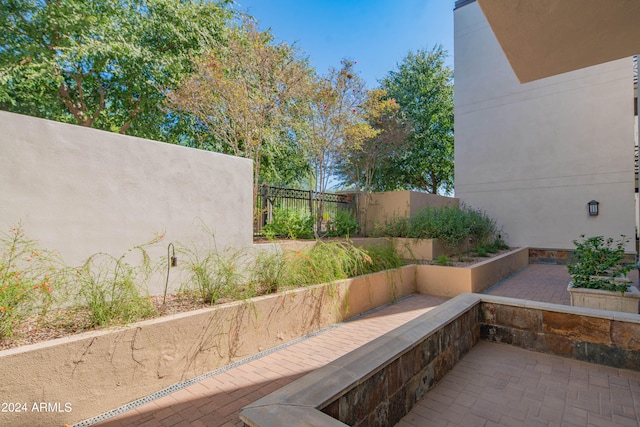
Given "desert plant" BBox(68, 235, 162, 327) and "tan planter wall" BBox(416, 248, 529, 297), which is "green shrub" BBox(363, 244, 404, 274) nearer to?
"tan planter wall" BBox(416, 248, 529, 297)

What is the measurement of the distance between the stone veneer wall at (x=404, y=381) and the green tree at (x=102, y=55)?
858 cm

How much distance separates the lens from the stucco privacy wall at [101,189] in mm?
2793

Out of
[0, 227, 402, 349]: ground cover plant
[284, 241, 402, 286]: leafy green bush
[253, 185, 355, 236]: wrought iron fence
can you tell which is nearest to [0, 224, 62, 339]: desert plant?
[0, 227, 402, 349]: ground cover plant

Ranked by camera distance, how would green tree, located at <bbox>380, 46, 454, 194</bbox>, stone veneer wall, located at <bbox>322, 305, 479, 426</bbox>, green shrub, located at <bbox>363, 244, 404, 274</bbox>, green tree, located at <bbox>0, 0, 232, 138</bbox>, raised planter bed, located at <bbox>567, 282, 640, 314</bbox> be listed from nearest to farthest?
stone veneer wall, located at <bbox>322, 305, 479, 426</bbox> < raised planter bed, located at <bbox>567, 282, 640, 314</bbox> < green shrub, located at <bbox>363, 244, 404, 274</bbox> < green tree, located at <bbox>0, 0, 232, 138</bbox> < green tree, located at <bbox>380, 46, 454, 194</bbox>

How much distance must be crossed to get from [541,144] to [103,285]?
1219 centimetres

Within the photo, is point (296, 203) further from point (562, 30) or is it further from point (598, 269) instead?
point (598, 269)

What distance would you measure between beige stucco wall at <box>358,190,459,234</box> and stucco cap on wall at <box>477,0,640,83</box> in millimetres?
5098

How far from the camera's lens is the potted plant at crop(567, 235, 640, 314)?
3.81 metres

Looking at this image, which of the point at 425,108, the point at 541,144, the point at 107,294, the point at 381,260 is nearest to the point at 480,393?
the point at 381,260

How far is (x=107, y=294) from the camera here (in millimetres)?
2686

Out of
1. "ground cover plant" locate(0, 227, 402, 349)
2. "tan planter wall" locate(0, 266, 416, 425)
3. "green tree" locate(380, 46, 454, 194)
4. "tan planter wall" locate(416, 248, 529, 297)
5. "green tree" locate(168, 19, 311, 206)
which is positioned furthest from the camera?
"green tree" locate(380, 46, 454, 194)

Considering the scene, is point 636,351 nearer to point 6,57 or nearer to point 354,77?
point 354,77

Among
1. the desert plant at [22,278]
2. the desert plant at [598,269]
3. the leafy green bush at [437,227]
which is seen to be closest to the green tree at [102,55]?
the desert plant at [22,278]

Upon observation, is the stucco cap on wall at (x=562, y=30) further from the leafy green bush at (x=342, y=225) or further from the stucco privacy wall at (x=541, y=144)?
the stucco privacy wall at (x=541, y=144)
